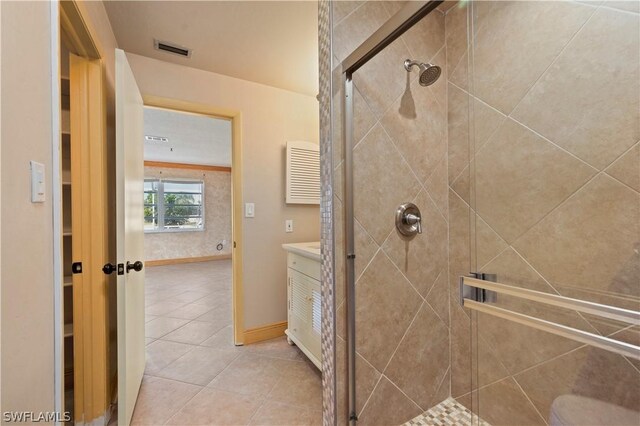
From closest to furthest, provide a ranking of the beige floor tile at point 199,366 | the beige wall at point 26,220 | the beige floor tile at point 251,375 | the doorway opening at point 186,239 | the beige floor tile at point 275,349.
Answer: the beige wall at point 26,220
the beige floor tile at point 251,375
the beige floor tile at point 199,366
the beige floor tile at point 275,349
the doorway opening at point 186,239

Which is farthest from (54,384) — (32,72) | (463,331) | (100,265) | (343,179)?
(463,331)

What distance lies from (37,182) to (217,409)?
1.49 metres

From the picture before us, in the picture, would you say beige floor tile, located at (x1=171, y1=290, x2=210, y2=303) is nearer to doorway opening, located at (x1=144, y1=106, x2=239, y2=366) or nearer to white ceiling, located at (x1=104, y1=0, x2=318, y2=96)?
doorway opening, located at (x1=144, y1=106, x2=239, y2=366)

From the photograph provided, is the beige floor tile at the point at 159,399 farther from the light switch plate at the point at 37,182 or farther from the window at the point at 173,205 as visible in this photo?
the window at the point at 173,205

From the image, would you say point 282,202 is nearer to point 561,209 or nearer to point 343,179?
point 343,179

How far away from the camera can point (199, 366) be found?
2053mm

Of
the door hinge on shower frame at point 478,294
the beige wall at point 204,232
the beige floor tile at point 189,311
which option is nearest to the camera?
the door hinge on shower frame at point 478,294

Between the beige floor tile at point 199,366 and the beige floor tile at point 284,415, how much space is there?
0.52m

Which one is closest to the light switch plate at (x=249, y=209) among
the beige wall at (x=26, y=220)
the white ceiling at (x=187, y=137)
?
the white ceiling at (x=187, y=137)

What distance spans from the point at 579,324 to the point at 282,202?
A: 7.07ft

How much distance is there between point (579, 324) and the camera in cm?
102

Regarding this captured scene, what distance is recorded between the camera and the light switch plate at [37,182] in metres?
0.79

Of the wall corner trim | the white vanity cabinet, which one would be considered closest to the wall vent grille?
the white vanity cabinet

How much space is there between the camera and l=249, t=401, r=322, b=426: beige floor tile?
1.50 meters
